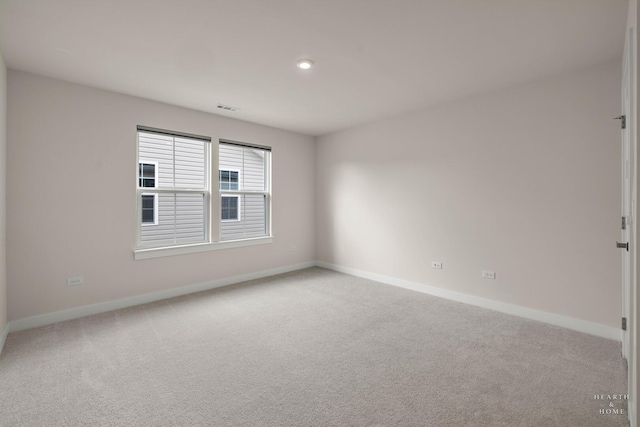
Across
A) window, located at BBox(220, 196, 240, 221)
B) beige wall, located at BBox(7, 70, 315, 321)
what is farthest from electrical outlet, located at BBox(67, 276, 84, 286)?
window, located at BBox(220, 196, 240, 221)

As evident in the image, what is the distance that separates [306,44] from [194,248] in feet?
10.1

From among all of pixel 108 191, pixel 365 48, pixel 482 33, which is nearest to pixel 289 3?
pixel 365 48

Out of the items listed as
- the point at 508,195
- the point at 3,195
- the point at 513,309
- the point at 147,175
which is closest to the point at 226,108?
the point at 147,175

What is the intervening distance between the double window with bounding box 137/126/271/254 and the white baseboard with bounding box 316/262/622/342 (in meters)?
2.22

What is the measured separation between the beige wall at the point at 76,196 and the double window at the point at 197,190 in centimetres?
21

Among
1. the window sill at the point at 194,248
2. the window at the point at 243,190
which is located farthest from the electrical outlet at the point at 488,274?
the window at the point at 243,190

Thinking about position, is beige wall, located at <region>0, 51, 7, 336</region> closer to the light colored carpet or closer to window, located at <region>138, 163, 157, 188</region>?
the light colored carpet

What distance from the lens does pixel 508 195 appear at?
3543 millimetres

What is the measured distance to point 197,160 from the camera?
4.46 m

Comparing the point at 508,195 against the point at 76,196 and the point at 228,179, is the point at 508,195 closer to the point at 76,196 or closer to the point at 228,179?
the point at 228,179

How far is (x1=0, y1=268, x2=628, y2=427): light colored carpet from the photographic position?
186 centimetres

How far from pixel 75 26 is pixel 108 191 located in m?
1.86

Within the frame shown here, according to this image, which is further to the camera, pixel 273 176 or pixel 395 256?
pixel 273 176

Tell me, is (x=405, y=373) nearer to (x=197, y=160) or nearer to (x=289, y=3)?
(x=289, y=3)
